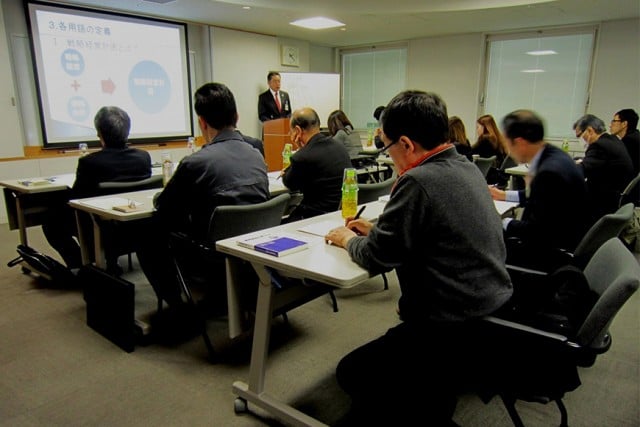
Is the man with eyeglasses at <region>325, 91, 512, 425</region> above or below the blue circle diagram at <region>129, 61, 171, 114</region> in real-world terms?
below

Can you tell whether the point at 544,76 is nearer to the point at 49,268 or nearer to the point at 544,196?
the point at 544,196

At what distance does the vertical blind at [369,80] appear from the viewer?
8.23 meters

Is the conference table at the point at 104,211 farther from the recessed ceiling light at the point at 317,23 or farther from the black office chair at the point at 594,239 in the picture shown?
the recessed ceiling light at the point at 317,23

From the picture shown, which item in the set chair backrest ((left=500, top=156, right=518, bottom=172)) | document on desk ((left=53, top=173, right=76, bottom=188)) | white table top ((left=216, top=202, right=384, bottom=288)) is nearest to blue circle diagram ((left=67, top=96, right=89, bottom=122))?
document on desk ((left=53, top=173, right=76, bottom=188))

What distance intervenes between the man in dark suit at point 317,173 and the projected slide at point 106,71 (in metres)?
3.76

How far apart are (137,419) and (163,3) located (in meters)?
4.80

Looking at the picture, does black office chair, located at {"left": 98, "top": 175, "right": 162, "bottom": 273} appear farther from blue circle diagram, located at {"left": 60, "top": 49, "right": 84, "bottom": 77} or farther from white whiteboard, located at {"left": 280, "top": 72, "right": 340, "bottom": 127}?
white whiteboard, located at {"left": 280, "top": 72, "right": 340, "bottom": 127}

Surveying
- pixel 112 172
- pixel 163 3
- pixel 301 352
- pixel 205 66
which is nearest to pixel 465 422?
pixel 301 352

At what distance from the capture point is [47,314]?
8.55ft

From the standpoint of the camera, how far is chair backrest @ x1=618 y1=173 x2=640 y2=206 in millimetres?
3396

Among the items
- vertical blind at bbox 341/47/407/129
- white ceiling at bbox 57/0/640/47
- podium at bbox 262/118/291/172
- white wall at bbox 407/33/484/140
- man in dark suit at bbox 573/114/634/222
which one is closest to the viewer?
man in dark suit at bbox 573/114/634/222

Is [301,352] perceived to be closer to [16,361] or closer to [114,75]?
[16,361]

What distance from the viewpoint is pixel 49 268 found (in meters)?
2.98

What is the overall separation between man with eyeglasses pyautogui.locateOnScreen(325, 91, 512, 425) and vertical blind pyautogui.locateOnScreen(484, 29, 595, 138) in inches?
241
